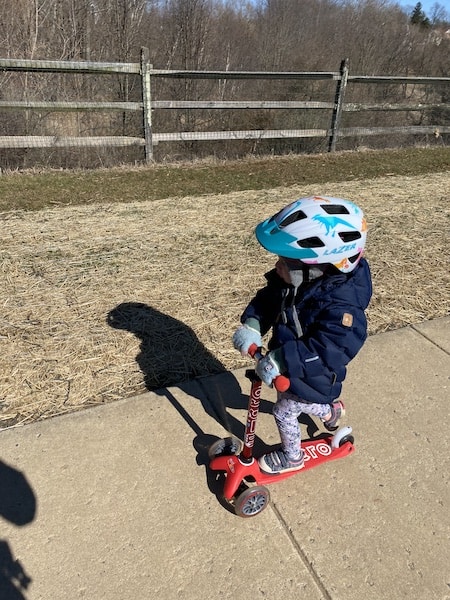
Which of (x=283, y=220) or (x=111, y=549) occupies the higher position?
(x=283, y=220)

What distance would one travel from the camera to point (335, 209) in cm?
208

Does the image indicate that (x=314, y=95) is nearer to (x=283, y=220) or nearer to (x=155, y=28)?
(x=155, y=28)

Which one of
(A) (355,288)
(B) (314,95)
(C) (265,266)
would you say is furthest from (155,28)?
(A) (355,288)

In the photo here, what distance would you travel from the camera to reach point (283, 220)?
6.75ft

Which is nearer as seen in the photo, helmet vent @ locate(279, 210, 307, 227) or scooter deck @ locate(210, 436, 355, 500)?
helmet vent @ locate(279, 210, 307, 227)

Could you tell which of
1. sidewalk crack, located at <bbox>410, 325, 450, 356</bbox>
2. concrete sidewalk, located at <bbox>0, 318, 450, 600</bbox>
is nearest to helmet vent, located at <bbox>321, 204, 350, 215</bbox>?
concrete sidewalk, located at <bbox>0, 318, 450, 600</bbox>

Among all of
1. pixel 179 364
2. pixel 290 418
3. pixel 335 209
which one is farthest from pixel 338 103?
pixel 290 418

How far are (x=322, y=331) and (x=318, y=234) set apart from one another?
0.41 metres

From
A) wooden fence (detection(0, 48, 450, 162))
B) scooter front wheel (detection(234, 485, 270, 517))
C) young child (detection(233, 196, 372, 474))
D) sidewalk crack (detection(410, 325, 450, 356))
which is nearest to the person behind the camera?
young child (detection(233, 196, 372, 474))

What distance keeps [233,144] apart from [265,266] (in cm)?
715

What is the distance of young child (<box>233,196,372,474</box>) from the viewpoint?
2.02 meters

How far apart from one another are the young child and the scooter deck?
0.31m

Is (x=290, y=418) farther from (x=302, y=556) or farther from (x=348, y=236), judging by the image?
(x=348, y=236)

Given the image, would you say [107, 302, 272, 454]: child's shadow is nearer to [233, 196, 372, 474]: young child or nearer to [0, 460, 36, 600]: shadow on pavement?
[233, 196, 372, 474]: young child
